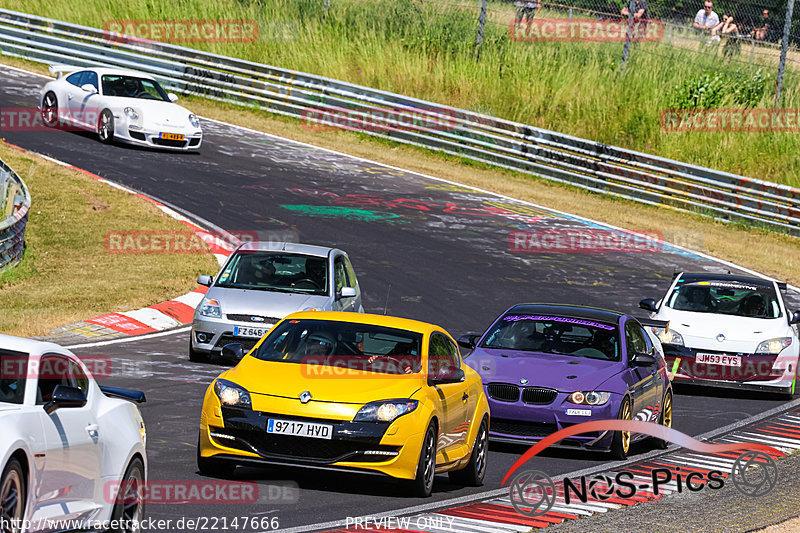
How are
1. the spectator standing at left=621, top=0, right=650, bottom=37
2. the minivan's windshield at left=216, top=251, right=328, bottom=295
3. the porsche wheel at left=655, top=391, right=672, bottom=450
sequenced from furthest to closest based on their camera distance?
the spectator standing at left=621, top=0, right=650, bottom=37
the minivan's windshield at left=216, top=251, right=328, bottom=295
the porsche wheel at left=655, top=391, right=672, bottom=450

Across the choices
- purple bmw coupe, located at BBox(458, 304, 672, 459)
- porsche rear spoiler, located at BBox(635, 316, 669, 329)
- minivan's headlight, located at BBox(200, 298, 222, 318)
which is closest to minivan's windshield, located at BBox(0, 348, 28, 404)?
purple bmw coupe, located at BBox(458, 304, 672, 459)

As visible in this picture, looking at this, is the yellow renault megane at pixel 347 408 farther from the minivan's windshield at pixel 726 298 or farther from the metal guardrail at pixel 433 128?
the metal guardrail at pixel 433 128

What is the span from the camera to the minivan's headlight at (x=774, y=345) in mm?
16797

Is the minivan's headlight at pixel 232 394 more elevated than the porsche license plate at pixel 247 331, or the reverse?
the minivan's headlight at pixel 232 394

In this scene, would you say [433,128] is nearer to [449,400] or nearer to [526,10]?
[526,10]

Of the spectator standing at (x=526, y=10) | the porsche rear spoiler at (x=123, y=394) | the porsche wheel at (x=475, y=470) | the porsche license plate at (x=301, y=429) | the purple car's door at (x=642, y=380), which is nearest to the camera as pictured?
the porsche rear spoiler at (x=123, y=394)

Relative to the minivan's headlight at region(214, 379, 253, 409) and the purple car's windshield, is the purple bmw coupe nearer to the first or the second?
the purple car's windshield

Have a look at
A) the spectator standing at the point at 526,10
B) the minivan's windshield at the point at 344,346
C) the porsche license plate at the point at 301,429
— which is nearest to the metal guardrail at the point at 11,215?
the minivan's windshield at the point at 344,346

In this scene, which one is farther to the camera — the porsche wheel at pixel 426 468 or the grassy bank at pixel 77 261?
the grassy bank at pixel 77 261

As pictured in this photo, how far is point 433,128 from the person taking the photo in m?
32.2

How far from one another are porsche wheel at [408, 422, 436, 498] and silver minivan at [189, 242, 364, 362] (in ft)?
18.0

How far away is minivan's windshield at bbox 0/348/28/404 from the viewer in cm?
647

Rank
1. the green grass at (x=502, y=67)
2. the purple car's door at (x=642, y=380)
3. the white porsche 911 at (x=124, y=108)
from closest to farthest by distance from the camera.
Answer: the purple car's door at (x=642, y=380)
the white porsche 911 at (x=124, y=108)
the green grass at (x=502, y=67)

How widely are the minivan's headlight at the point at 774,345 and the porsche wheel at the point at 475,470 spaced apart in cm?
718
